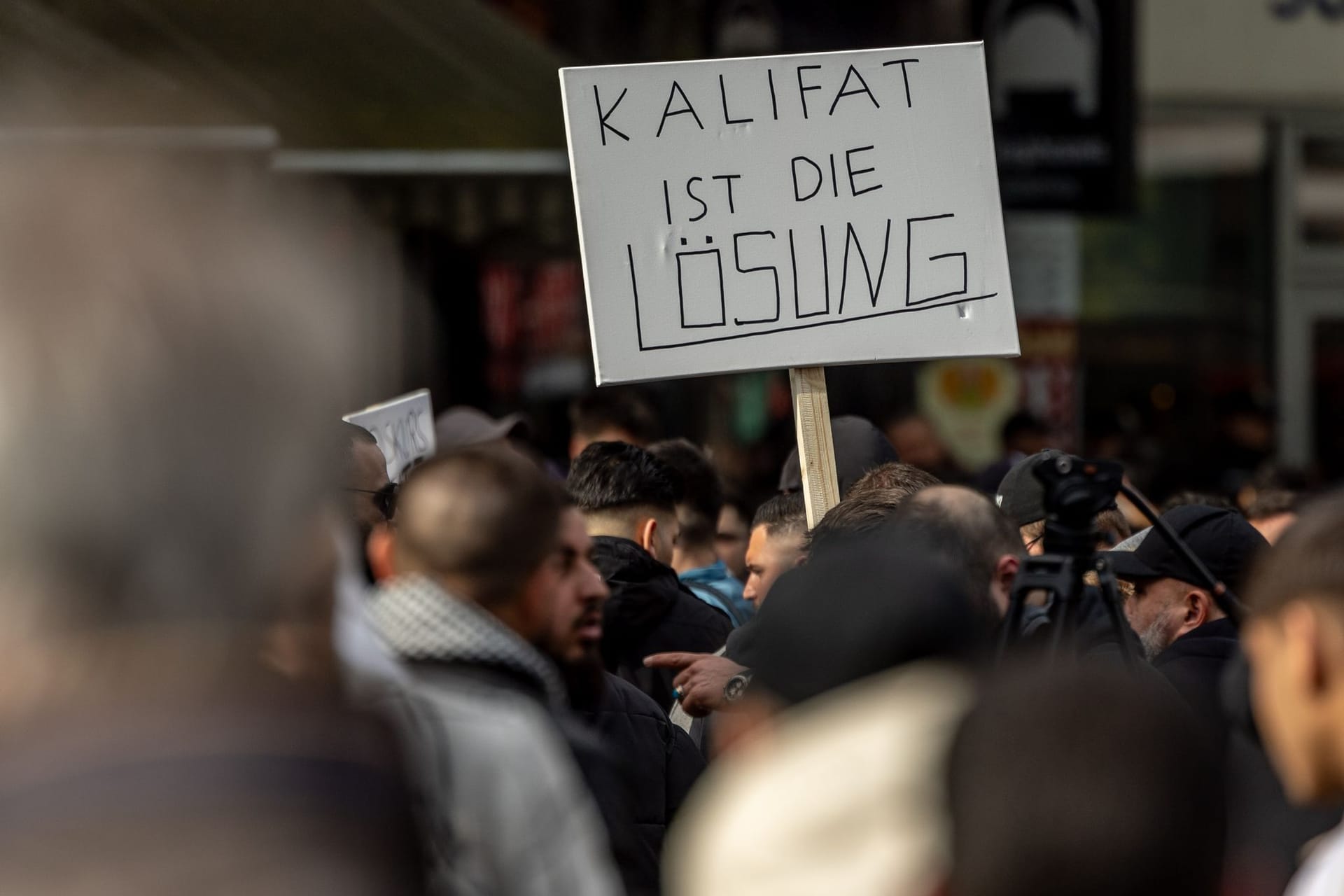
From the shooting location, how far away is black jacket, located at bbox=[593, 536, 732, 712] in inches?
147

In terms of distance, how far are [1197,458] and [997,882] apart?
8.63 metres

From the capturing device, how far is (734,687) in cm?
306

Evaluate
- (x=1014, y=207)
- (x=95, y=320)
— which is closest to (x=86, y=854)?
(x=95, y=320)

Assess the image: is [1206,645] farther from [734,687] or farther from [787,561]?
[734,687]

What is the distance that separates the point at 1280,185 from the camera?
33.4 ft

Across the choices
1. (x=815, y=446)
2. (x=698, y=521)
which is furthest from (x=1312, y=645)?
(x=698, y=521)

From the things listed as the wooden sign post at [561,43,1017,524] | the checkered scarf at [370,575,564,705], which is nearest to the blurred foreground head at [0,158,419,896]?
the checkered scarf at [370,575,564,705]

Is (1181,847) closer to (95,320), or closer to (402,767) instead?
(402,767)

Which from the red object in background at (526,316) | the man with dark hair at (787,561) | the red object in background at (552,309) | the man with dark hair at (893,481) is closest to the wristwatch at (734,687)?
the man with dark hair at (787,561)

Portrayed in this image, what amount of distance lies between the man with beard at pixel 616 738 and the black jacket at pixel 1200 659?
93 centimetres

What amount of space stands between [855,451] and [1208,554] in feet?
3.32

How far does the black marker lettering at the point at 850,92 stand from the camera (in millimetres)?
3762

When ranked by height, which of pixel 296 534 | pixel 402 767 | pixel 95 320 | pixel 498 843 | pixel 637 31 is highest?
pixel 637 31

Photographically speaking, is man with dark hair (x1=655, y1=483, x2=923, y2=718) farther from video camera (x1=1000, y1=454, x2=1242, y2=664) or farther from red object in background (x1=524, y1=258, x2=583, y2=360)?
red object in background (x1=524, y1=258, x2=583, y2=360)
